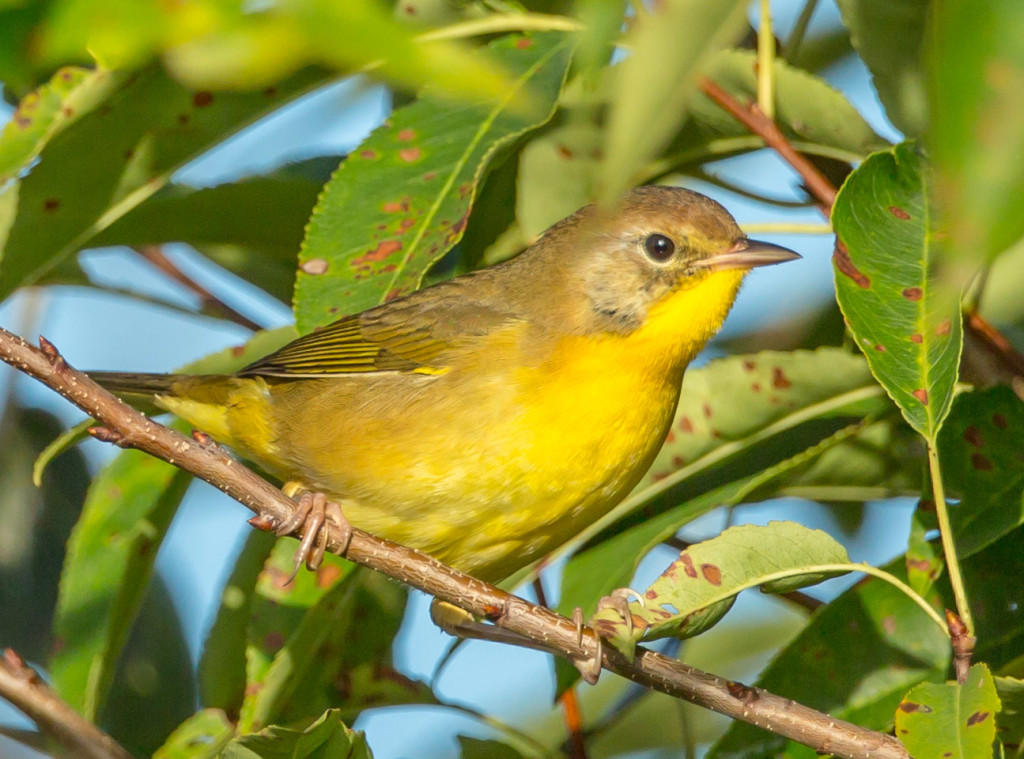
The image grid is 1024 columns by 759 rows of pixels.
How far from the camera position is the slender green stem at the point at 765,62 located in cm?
293

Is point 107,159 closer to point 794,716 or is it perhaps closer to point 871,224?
point 871,224

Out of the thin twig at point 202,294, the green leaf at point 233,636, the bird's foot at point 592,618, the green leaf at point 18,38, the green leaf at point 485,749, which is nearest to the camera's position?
the green leaf at point 18,38

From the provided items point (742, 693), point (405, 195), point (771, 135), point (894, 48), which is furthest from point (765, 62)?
point (742, 693)

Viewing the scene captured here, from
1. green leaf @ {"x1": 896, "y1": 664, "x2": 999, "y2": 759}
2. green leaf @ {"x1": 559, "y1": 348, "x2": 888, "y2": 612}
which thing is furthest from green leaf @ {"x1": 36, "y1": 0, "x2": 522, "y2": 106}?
green leaf @ {"x1": 559, "y1": 348, "x2": 888, "y2": 612}

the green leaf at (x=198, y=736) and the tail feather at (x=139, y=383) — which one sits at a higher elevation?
the tail feather at (x=139, y=383)

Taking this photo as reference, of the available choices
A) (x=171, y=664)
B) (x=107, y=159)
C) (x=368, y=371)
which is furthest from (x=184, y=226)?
(x=171, y=664)

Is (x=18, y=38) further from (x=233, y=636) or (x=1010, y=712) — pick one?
(x=233, y=636)

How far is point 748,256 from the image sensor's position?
3.47 m

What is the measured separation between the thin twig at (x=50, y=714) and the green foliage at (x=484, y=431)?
33cm

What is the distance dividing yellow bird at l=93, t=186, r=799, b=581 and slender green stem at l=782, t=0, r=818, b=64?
50 centimetres

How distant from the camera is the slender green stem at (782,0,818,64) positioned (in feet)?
10.6

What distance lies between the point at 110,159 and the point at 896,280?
1969 millimetres

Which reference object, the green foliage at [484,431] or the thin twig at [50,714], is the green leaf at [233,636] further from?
the thin twig at [50,714]

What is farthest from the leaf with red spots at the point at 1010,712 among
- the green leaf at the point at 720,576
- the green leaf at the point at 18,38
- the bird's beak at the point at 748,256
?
the green leaf at the point at 18,38
